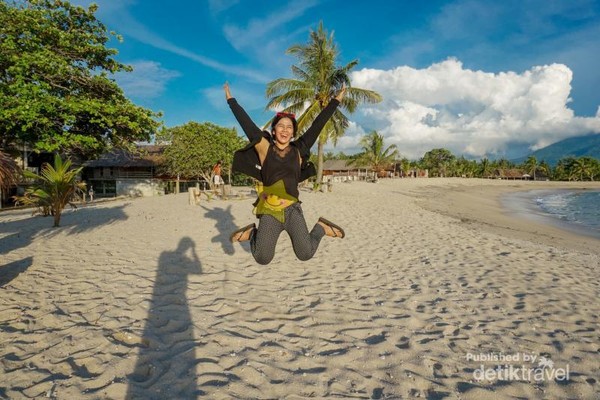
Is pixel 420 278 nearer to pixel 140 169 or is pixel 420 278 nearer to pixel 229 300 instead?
pixel 229 300

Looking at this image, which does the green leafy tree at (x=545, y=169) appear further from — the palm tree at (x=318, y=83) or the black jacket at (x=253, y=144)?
the black jacket at (x=253, y=144)

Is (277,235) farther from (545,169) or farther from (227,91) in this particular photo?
(545,169)

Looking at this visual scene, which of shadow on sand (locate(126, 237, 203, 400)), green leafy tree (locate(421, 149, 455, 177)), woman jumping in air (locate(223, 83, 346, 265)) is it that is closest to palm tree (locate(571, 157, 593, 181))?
green leafy tree (locate(421, 149, 455, 177))

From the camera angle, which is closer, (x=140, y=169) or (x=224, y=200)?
(x=224, y=200)

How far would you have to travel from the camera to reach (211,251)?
7484 mm

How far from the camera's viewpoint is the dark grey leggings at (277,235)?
3.52 meters

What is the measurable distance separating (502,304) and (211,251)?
567 centimetres

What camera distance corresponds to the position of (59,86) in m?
12.0

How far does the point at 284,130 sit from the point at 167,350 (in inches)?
100

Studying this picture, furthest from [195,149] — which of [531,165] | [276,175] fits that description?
[531,165]

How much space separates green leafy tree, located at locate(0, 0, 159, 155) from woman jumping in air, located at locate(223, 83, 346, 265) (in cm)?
1115

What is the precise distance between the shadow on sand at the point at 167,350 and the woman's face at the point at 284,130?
2.34 meters

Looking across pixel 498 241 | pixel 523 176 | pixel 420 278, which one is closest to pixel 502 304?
pixel 420 278

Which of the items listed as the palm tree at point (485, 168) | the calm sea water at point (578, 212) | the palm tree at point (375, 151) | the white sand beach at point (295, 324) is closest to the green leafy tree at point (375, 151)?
the palm tree at point (375, 151)
